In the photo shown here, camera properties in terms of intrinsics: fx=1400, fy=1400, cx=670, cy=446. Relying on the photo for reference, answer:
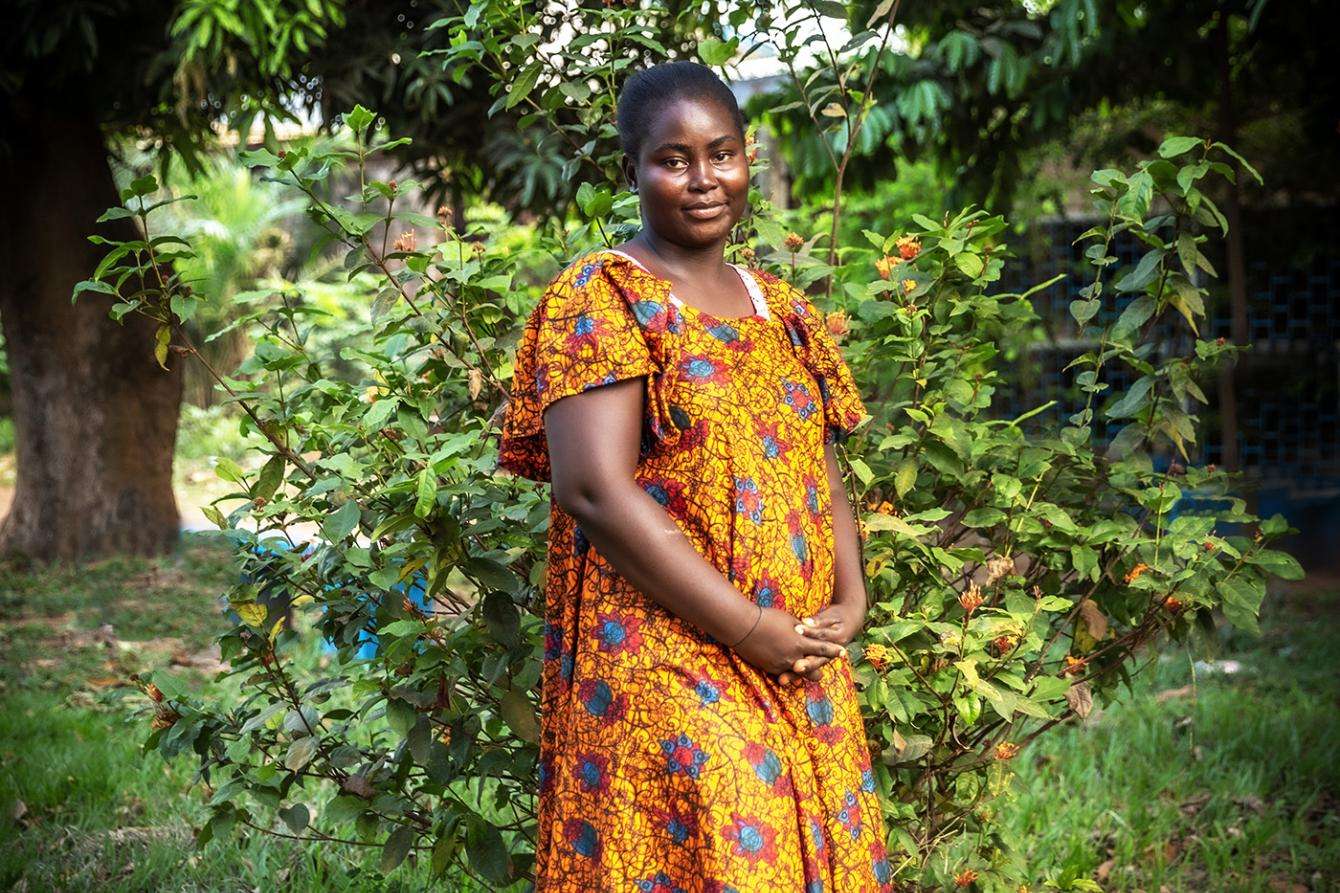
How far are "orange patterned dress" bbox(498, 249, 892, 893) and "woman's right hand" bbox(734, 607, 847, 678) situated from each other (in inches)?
1.3

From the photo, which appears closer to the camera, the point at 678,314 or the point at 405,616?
the point at 678,314

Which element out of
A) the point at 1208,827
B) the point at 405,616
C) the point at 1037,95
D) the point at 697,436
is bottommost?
the point at 1208,827

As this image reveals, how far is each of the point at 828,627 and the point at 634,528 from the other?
34cm

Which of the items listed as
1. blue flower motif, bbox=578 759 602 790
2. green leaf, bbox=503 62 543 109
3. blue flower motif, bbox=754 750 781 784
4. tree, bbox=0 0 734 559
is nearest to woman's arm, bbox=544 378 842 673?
blue flower motif, bbox=754 750 781 784

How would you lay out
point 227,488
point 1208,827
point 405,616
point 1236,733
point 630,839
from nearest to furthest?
point 630,839, point 405,616, point 1208,827, point 1236,733, point 227,488

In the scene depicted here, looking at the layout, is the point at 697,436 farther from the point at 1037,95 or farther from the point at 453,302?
the point at 1037,95

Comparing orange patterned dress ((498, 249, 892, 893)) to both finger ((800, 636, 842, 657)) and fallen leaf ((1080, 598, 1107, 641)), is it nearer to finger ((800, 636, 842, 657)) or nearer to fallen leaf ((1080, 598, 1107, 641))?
finger ((800, 636, 842, 657))

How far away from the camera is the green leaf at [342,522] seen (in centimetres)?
227

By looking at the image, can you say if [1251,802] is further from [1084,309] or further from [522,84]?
[522,84]

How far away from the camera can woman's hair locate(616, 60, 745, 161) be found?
1895 millimetres

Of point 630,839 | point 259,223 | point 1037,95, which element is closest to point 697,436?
point 630,839

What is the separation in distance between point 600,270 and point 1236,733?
3338 mm

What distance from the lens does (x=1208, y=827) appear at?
146 inches

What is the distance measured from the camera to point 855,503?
7.89 feet
